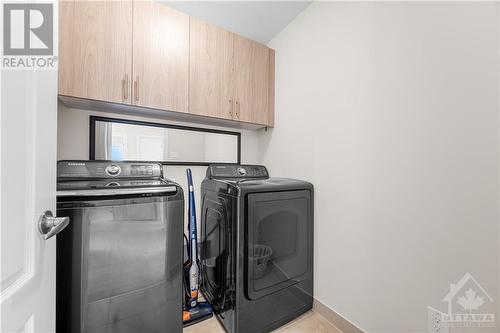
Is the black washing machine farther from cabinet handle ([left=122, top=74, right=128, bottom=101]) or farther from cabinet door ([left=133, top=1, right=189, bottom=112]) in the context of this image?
cabinet handle ([left=122, top=74, right=128, bottom=101])

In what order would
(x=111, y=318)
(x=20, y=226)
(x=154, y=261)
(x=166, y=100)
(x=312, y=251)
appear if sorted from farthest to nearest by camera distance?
(x=312, y=251) < (x=166, y=100) < (x=154, y=261) < (x=111, y=318) < (x=20, y=226)

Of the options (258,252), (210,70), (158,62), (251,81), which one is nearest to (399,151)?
(258,252)

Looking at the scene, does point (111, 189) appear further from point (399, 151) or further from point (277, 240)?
point (399, 151)

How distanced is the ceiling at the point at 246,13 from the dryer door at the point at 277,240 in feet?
5.09

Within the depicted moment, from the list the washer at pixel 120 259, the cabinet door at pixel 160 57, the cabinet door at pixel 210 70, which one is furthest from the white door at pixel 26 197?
the cabinet door at pixel 210 70

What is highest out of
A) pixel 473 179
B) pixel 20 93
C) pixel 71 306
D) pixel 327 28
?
pixel 327 28

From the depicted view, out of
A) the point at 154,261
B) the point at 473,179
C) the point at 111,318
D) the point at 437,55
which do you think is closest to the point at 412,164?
the point at 473,179

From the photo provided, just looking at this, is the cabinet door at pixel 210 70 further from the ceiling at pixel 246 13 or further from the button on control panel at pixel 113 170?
the button on control panel at pixel 113 170

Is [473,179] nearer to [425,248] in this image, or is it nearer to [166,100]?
[425,248]

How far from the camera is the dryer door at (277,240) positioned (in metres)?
1.39

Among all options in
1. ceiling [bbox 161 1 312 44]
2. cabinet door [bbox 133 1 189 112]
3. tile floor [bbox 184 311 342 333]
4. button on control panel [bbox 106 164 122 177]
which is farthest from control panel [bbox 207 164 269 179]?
ceiling [bbox 161 1 312 44]

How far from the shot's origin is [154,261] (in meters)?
1.13

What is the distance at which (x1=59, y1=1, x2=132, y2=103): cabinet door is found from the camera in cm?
126

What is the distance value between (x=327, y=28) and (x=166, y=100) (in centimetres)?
135
